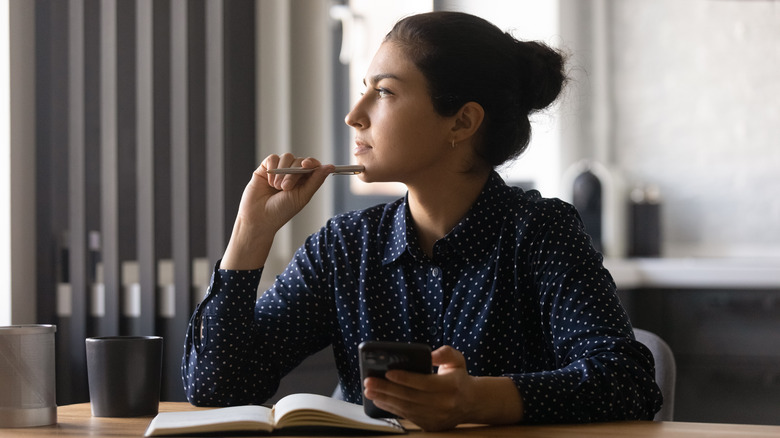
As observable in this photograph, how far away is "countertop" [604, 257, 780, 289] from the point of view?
2.63 m

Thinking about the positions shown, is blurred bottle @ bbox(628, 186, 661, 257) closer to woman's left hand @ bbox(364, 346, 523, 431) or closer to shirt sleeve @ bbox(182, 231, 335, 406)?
shirt sleeve @ bbox(182, 231, 335, 406)

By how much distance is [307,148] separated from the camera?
2.67 m

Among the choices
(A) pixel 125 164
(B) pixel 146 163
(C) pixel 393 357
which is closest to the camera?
(C) pixel 393 357

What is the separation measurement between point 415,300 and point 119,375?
48cm

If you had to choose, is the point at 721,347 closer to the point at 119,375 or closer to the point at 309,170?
the point at 309,170

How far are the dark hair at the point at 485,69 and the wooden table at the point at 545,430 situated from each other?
0.60m

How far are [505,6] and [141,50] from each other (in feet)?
5.68

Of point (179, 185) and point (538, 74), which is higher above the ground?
point (538, 74)

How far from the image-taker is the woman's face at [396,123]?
141 cm

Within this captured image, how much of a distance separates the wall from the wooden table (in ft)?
7.65

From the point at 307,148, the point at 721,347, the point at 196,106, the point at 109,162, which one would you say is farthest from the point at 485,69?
the point at 721,347

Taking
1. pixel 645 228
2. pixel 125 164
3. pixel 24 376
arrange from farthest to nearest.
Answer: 1. pixel 645 228
2. pixel 125 164
3. pixel 24 376

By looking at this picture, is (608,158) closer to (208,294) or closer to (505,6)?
(505,6)

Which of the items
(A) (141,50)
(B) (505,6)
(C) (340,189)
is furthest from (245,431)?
(B) (505,6)
